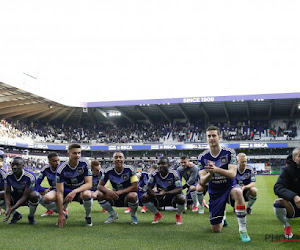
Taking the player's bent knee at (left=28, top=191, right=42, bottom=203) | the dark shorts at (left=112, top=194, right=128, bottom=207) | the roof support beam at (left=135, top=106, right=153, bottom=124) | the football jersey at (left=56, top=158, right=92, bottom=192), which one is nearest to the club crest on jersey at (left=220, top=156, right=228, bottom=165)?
the dark shorts at (left=112, top=194, right=128, bottom=207)

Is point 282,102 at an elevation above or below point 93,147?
above

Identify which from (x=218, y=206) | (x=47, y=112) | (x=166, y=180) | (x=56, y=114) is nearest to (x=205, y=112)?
(x=56, y=114)

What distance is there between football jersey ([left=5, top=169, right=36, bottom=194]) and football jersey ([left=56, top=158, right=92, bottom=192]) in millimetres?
718

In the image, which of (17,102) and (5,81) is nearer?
(5,81)

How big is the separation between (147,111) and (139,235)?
41162 millimetres

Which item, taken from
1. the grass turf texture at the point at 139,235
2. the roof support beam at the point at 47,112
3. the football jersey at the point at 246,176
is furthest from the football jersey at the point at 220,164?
the roof support beam at the point at 47,112

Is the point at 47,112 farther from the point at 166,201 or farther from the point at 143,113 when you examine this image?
the point at 166,201

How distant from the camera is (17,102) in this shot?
38625mm

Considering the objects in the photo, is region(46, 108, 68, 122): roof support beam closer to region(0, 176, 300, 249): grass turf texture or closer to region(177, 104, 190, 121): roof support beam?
region(177, 104, 190, 121): roof support beam

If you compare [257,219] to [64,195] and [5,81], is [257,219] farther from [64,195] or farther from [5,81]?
[5,81]

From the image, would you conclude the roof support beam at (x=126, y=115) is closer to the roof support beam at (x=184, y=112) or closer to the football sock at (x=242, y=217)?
the roof support beam at (x=184, y=112)

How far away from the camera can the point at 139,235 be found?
5785 mm

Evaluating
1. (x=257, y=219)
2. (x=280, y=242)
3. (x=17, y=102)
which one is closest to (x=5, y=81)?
(x=17, y=102)

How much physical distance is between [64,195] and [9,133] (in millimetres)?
36748
